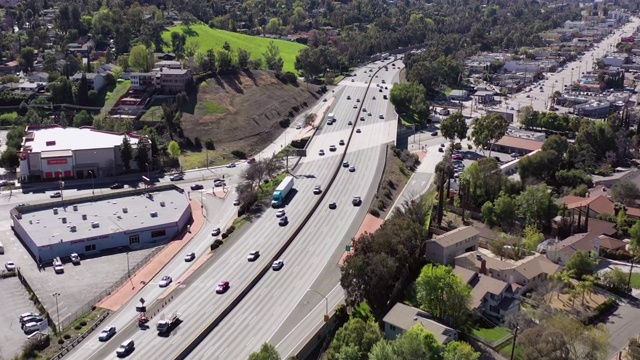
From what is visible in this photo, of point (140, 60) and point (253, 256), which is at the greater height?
point (140, 60)

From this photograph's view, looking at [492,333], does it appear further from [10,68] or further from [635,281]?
[10,68]

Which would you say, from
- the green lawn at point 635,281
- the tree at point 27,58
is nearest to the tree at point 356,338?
the green lawn at point 635,281

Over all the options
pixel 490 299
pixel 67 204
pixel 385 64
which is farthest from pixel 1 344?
pixel 385 64

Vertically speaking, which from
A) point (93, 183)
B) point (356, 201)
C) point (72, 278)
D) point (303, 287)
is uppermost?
point (93, 183)

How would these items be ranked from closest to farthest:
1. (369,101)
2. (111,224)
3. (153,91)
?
1. (111,224)
2. (153,91)
3. (369,101)

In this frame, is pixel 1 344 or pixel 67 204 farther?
pixel 67 204

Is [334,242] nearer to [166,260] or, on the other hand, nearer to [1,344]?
[166,260]

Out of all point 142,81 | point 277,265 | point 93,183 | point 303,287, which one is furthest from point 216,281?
point 142,81
